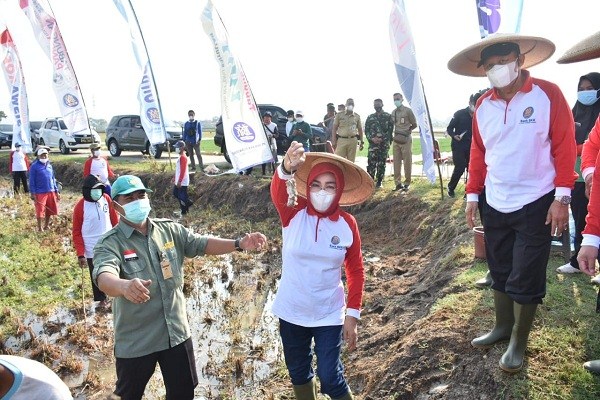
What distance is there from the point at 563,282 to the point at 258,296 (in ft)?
12.6

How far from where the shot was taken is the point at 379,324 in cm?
508

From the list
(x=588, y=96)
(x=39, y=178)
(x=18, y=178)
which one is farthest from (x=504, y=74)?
(x=18, y=178)

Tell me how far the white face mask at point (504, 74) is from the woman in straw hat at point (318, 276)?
103cm

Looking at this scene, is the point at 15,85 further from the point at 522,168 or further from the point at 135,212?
the point at 522,168

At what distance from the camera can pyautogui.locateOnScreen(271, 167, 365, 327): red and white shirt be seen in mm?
2748

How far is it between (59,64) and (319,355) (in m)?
13.9

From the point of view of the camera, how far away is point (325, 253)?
2.75 metres

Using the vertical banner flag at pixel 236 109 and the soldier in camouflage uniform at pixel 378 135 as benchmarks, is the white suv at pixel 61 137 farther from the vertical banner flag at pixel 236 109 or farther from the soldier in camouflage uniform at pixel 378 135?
the soldier in camouflage uniform at pixel 378 135

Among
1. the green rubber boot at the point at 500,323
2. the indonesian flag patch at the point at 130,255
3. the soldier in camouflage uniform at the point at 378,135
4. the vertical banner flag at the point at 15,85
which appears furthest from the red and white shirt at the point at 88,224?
the vertical banner flag at the point at 15,85

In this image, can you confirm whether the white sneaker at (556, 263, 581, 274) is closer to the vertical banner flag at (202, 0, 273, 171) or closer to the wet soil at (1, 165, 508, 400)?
the wet soil at (1, 165, 508, 400)

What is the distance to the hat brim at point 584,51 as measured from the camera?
246 centimetres

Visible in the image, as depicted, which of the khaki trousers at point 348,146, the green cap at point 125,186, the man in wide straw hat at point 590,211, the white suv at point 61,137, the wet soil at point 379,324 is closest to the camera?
the man in wide straw hat at point 590,211

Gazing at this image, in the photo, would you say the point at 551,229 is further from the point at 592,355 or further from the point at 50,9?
the point at 50,9

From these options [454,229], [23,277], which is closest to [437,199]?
[454,229]
